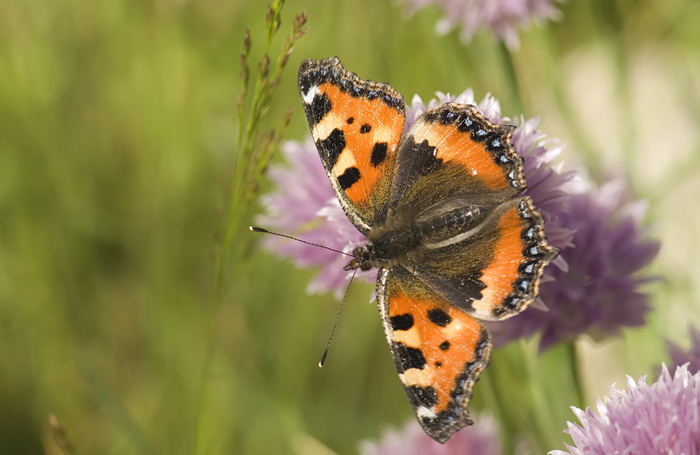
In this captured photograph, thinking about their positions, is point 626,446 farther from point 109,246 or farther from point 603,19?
point 109,246

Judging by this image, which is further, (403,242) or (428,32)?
(428,32)

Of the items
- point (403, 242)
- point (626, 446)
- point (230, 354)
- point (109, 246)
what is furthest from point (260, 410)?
point (626, 446)

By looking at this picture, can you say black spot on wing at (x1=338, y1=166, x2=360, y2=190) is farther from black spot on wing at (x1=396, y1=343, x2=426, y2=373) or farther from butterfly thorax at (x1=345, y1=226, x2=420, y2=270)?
black spot on wing at (x1=396, y1=343, x2=426, y2=373)

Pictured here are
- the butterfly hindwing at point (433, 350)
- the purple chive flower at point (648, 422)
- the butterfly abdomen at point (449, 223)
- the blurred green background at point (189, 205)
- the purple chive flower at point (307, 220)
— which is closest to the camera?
the purple chive flower at point (648, 422)

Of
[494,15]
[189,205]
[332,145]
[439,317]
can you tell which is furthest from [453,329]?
[189,205]

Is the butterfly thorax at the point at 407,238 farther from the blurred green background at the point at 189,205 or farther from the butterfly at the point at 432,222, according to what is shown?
the blurred green background at the point at 189,205

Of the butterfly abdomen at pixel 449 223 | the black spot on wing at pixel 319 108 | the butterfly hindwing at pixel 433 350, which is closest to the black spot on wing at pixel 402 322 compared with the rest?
the butterfly hindwing at pixel 433 350

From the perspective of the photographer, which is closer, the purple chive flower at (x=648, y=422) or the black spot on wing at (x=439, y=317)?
the purple chive flower at (x=648, y=422)

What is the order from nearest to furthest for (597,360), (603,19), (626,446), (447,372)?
(626,446) → (447,372) → (603,19) → (597,360)
